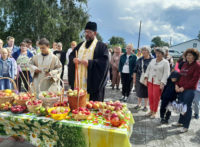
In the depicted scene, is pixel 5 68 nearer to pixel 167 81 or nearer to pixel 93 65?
pixel 93 65

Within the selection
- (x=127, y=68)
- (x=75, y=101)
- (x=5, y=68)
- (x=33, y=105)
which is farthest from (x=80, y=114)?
(x=127, y=68)

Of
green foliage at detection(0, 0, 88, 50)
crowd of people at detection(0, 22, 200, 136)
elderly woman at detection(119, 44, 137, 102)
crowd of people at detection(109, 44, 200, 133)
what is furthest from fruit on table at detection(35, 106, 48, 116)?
green foliage at detection(0, 0, 88, 50)

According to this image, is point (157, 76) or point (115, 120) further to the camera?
point (157, 76)

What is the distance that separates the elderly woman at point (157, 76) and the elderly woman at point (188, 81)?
399 mm

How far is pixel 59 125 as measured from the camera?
185 cm

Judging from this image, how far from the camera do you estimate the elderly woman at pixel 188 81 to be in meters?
3.13

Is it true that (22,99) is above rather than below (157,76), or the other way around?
below

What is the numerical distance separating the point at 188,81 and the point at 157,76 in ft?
2.41

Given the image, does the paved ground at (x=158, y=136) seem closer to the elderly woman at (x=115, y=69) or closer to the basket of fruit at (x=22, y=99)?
the basket of fruit at (x=22, y=99)

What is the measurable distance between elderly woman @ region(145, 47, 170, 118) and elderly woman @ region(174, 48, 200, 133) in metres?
0.40

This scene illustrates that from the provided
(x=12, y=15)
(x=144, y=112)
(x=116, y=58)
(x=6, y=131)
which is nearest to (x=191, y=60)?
(x=144, y=112)

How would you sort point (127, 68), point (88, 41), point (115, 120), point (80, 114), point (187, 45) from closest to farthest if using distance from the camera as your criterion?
1. point (115, 120)
2. point (80, 114)
3. point (88, 41)
4. point (127, 68)
5. point (187, 45)

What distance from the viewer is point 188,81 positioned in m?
3.19

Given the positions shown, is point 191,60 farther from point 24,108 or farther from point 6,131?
point 6,131
